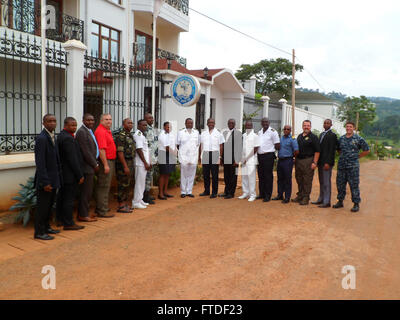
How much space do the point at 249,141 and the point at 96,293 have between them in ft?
17.8

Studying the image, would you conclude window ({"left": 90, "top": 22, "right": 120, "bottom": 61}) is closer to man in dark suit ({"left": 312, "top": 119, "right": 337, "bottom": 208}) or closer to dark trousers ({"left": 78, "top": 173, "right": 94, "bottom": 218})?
dark trousers ({"left": 78, "top": 173, "right": 94, "bottom": 218})

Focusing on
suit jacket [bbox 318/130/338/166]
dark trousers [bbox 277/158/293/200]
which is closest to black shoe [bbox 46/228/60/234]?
dark trousers [bbox 277/158/293/200]

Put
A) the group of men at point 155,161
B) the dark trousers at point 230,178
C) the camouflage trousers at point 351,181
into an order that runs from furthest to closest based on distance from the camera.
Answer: the dark trousers at point 230,178
the camouflage trousers at point 351,181
the group of men at point 155,161

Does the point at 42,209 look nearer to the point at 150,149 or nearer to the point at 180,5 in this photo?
the point at 150,149

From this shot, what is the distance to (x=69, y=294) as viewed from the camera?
137 inches

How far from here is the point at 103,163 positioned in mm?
6215

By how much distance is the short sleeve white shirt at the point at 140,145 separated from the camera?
696 cm

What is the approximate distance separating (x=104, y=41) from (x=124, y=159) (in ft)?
32.8

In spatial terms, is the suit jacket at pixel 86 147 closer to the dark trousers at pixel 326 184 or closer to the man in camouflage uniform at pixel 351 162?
the dark trousers at pixel 326 184

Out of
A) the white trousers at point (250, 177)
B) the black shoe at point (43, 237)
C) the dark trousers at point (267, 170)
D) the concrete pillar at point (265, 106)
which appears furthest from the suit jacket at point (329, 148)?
the concrete pillar at point (265, 106)

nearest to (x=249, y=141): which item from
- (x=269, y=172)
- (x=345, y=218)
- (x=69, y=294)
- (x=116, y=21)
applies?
(x=269, y=172)

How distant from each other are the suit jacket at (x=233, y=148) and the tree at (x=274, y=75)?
3370 cm

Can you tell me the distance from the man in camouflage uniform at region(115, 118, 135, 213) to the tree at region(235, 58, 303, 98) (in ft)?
117

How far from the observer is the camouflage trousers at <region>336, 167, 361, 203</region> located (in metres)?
7.27
